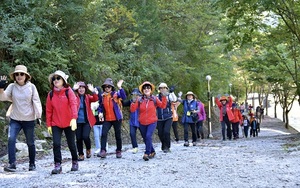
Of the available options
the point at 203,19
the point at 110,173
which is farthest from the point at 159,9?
the point at 110,173

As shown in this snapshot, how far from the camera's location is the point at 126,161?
8.44 meters

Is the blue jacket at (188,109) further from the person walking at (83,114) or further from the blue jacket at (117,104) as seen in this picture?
the person walking at (83,114)

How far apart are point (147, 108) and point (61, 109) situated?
227 centimetres

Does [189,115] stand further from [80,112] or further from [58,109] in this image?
[58,109]

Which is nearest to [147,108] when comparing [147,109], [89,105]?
[147,109]

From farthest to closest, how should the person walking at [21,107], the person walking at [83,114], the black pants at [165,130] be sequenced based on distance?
the black pants at [165,130], the person walking at [83,114], the person walking at [21,107]

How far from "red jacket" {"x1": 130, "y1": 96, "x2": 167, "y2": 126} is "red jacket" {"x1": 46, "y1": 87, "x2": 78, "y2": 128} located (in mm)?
2069

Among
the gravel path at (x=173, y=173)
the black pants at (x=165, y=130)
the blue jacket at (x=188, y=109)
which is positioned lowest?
the gravel path at (x=173, y=173)

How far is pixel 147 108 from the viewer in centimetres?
855

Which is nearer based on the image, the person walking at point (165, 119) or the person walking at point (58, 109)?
the person walking at point (58, 109)

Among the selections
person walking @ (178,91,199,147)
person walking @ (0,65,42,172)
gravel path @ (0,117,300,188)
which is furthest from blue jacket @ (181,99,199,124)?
person walking @ (0,65,42,172)

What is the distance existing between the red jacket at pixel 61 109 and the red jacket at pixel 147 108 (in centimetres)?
207

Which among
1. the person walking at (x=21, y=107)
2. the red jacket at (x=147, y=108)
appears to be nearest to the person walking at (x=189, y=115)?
the red jacket at (x=147, y=108)

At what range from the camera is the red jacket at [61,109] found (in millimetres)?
6816
